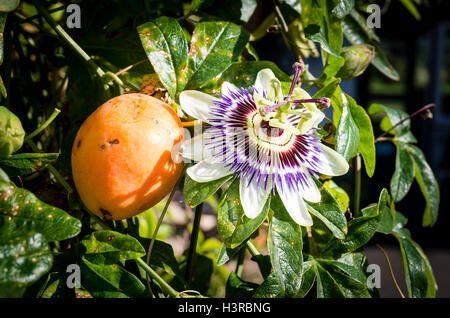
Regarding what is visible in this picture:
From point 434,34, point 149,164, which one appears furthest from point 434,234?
point 149,164

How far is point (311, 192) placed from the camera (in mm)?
658

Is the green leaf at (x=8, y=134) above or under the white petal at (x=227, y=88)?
under

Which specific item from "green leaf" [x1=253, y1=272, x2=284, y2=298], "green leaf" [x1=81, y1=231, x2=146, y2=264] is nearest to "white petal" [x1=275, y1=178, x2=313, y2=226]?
"green leaf" [x1=253, y1=272, x2=284, y2=298]

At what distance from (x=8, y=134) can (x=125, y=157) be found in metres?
0.14

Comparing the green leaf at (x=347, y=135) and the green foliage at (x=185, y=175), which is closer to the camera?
the green foliage at (x=185, y=175)

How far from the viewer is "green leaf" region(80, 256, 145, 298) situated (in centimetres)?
60

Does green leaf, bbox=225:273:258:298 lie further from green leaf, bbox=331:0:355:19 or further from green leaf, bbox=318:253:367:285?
green leaf, bbox=331:0:355:19

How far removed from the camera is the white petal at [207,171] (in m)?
0.61

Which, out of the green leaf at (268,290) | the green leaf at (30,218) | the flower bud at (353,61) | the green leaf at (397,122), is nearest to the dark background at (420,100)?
the green leaf at (397,122)

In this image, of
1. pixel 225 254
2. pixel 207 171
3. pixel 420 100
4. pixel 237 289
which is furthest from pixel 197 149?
pixel 420 100

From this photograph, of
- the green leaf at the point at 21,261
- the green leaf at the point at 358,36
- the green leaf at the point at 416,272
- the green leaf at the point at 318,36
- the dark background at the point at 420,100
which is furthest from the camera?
the dark background at the point at 420,100

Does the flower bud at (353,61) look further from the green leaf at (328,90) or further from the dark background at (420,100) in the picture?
the dark background at (420,100)

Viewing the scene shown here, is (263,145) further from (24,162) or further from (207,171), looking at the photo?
(24,162)

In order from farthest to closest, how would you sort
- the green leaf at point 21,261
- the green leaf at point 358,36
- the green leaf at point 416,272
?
the green leaf at point 358,36
the green leaf at point 416,272
the green leaf at point 21,261
